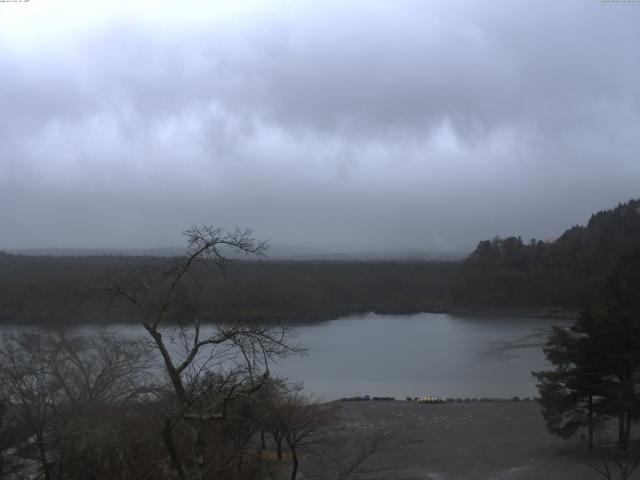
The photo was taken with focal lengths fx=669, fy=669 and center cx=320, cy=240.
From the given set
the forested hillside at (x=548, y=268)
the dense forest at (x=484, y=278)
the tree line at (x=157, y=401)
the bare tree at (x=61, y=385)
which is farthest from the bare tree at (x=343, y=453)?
the forested hillside at (x=548, y=268)

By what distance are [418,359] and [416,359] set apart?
0.08 metres

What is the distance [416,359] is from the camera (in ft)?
83.5

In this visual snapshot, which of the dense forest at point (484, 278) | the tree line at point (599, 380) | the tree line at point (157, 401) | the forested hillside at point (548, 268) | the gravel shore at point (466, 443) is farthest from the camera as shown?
the forested hillside at point (548, 268)

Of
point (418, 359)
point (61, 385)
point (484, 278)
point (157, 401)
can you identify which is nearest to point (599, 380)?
point (157, 401)

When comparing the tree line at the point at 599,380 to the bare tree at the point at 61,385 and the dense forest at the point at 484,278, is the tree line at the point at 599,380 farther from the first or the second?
the dense forest at the point at 484,278

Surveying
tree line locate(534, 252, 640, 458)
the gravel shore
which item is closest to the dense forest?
the gravel shore

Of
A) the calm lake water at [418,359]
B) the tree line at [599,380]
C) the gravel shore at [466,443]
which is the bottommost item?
the calm lake water at [418,359]

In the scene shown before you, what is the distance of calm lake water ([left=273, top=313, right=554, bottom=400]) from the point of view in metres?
19.8

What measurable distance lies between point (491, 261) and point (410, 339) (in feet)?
66.7

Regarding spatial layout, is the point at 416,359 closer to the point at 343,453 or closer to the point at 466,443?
the point at 466,443

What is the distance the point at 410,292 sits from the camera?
4956cm

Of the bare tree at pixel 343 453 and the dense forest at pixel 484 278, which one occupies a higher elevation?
the dense forest at pixel 484 278

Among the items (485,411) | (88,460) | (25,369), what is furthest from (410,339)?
(88,460)

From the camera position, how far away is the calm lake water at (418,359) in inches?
781
